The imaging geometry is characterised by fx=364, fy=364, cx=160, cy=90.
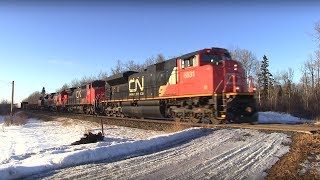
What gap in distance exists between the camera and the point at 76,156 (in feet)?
28.3

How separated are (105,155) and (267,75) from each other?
6998 cm

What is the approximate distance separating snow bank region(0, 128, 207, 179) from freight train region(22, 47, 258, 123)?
18.3ft

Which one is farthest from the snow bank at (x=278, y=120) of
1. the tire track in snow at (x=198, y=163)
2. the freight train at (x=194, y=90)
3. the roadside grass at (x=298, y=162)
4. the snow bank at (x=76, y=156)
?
the snow bank at (x=76, y=156)

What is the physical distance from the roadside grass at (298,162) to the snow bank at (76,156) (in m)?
3.69

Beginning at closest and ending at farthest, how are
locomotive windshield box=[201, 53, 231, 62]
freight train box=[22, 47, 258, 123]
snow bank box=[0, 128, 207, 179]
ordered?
snow bank box=[0, 128, 207, 179]
freight train box=[22, 47, 258, 123]
locomotive windshield box=[201, 53, 231, 62]

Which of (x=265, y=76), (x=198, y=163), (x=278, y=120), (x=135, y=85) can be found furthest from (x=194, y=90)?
(x=265, y=76)

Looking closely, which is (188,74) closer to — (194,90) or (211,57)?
(194,90)

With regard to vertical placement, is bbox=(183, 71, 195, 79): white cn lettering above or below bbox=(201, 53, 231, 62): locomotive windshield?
below

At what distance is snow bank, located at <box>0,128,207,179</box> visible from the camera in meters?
7.36

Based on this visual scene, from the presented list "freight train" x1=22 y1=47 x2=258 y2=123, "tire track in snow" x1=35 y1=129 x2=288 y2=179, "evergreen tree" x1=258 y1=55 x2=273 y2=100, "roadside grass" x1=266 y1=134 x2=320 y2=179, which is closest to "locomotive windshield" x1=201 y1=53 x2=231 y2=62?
"freight train" x1=22 y1=47 x2=258 y2=123

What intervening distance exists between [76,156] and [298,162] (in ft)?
16.5

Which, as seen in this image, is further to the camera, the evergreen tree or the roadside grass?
the evergreen tree

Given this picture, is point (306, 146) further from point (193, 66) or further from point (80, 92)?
point (80, 92)

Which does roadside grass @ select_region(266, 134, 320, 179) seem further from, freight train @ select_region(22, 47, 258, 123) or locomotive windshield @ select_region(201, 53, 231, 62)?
locomotive windshield @ select_region(201, 53, 231, 62)
